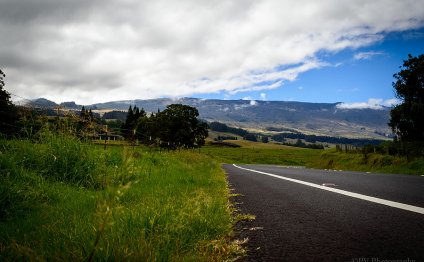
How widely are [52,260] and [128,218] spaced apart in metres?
1.11

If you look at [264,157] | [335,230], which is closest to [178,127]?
[264,157]

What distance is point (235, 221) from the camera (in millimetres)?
4359

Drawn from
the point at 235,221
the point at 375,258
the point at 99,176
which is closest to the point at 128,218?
the point at 235,221

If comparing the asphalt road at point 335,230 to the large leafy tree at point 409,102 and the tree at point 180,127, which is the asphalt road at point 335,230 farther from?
the tree at point 180,127

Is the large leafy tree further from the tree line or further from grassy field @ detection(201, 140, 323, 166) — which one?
the tree line

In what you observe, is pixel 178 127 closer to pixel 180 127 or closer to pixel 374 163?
pixel 180 127

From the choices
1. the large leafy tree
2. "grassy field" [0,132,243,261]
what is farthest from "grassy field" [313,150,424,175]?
"grassy field" [0,132,243,261]

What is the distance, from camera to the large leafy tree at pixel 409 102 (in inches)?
1217

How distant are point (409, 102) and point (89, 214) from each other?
3518 cm

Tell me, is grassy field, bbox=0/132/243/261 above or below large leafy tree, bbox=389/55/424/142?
below

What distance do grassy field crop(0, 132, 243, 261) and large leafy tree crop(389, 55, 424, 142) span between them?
31.1m

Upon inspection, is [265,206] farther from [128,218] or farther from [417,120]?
[417,120]

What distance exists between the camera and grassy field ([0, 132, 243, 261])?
2484mm

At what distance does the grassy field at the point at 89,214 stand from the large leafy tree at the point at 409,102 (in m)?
31.1
